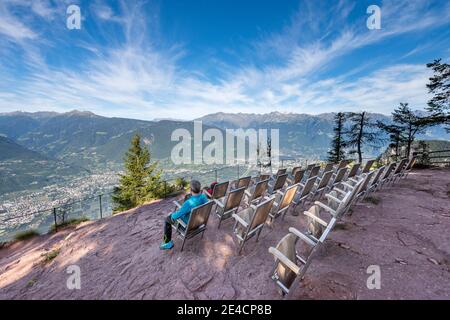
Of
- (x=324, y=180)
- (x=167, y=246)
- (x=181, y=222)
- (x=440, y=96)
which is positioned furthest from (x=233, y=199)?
(x=440, y=96)

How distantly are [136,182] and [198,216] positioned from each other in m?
20.3

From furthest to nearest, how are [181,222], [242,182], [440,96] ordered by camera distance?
[440,96], [242,182], [181,222]

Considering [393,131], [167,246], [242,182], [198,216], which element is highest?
[393,131]

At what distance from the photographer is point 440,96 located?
14.2 metres

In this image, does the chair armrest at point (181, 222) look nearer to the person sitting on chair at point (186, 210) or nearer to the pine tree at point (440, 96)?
the person sitting on chair at point (186, 210)

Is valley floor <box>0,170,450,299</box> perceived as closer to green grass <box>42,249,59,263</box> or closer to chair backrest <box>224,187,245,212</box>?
green grass <box>42,249,59,263</box>

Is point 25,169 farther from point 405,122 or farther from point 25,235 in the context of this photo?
point 405,122

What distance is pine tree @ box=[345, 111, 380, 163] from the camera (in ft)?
61.3

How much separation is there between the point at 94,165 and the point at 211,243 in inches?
8011
